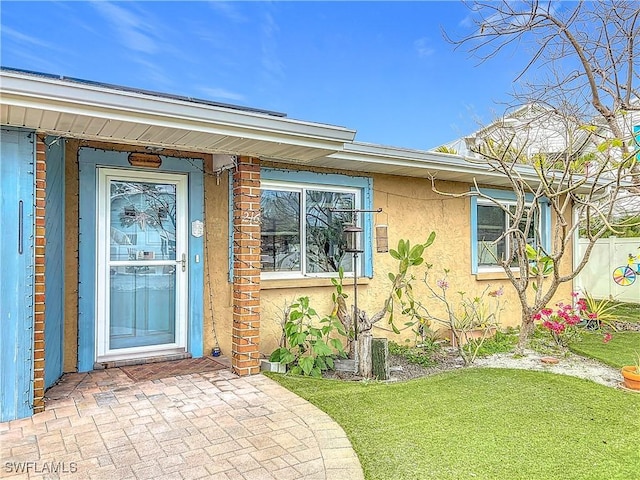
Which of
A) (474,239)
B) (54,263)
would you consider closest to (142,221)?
(54,263)

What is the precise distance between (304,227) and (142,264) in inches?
86.8

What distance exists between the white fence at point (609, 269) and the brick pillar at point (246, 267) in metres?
9.33

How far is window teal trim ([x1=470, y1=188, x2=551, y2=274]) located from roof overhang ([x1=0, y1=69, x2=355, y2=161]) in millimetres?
4030

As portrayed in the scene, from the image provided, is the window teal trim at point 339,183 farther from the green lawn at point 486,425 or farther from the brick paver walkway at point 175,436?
the green lawn at point 486,425

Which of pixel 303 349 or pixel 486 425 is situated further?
pixel 303 349

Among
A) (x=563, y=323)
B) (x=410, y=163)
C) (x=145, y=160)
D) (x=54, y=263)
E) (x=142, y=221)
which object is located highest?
(x=410, y=163)

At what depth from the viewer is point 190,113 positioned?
3959mm

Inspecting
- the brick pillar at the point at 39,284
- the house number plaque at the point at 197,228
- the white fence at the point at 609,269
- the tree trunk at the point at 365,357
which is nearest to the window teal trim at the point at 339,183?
the house number plaque at the point at 197,228

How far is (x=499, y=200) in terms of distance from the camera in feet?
27.9

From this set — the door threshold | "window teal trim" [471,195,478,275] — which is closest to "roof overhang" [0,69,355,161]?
the door threshold

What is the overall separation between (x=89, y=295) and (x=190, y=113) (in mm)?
2564

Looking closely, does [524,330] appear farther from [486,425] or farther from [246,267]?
[246,267]

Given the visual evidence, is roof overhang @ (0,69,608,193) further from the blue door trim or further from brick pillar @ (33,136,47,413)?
the blue door trim

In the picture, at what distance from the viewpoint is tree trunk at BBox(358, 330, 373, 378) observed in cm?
554
